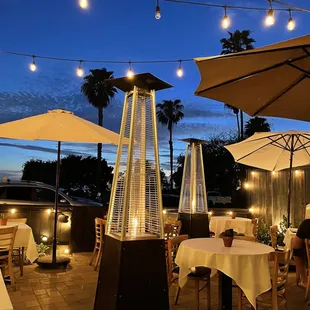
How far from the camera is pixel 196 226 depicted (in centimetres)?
716

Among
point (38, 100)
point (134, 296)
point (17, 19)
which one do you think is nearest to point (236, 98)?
point (134, 296)

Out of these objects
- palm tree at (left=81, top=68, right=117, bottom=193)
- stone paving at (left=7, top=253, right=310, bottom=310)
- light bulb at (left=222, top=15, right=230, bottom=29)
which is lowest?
stone paving at (left=7, top=253, right=310, bottom=310)

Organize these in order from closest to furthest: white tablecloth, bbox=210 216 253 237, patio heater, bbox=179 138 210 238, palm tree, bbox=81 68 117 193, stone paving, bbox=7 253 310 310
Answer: stone paving, bbox=7 253 310 310
white tablecloth, bbox=210 216 253 237
patio heater, bbox=179 138 210 238
palm tree, bbox=81 68 117 193

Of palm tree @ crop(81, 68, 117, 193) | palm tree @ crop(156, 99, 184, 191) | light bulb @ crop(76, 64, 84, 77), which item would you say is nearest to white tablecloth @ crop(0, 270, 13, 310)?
light bulb @ crop(76, 64, 84, 77)

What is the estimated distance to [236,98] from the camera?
129 inches

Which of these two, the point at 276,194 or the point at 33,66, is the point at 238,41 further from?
the point at 33,66

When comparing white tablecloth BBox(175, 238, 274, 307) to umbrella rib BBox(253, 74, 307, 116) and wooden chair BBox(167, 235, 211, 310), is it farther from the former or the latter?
umbrella rib BBox(253, 74, 307, 116)

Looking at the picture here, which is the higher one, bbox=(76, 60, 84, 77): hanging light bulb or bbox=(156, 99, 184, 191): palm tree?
bbox=(156, 99, 184, 191): palm tree

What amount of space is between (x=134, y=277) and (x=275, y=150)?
4884mm

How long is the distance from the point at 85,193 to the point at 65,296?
20.6m

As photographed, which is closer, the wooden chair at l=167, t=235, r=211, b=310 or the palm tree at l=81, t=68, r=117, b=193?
the wooden chair at l=167, t=235, r=211, b=310

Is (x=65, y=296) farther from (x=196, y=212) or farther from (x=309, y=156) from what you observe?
(x=309, y=156)

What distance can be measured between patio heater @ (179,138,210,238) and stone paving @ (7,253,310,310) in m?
1.81

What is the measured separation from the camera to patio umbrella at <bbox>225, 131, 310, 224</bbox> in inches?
252
